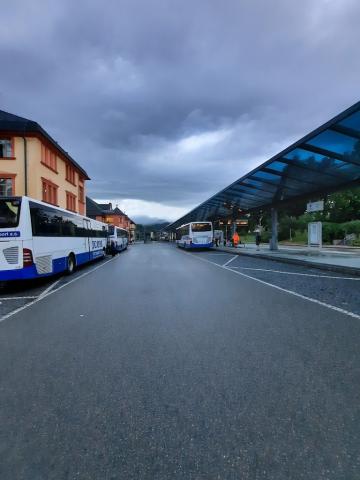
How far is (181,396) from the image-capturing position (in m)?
2.56

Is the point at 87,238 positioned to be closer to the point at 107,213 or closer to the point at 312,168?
the point at 312,168

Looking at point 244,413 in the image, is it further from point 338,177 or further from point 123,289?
point 338,177

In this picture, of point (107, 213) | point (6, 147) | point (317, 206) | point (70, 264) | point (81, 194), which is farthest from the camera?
point (107, 213)

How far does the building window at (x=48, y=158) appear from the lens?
22312 mm

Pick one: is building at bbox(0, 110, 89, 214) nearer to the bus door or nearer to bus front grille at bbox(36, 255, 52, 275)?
the bus door

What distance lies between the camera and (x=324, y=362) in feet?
10.6

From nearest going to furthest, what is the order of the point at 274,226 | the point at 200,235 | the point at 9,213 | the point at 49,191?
the point at 9,213 < the point at 49,191 < the point at 274,226 < the point at 200,235

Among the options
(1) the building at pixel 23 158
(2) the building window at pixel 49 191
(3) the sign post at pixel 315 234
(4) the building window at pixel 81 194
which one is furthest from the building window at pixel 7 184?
(3) the sign post at pixel 315 234

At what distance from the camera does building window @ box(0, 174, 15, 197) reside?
2085cm

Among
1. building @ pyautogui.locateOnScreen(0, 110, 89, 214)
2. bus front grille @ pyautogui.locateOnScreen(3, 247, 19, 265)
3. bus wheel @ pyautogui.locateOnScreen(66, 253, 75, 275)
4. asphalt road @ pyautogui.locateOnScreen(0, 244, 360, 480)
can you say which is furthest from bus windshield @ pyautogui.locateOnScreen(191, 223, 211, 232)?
asphalt road @ pyautogui.locateOnScreen(0, 244, 360, 480)

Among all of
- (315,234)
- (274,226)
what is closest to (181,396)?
(315,234)

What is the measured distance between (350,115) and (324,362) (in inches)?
326

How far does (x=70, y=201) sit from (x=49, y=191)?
548cm

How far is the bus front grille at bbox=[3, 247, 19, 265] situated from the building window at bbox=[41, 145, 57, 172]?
1602 centimetres
